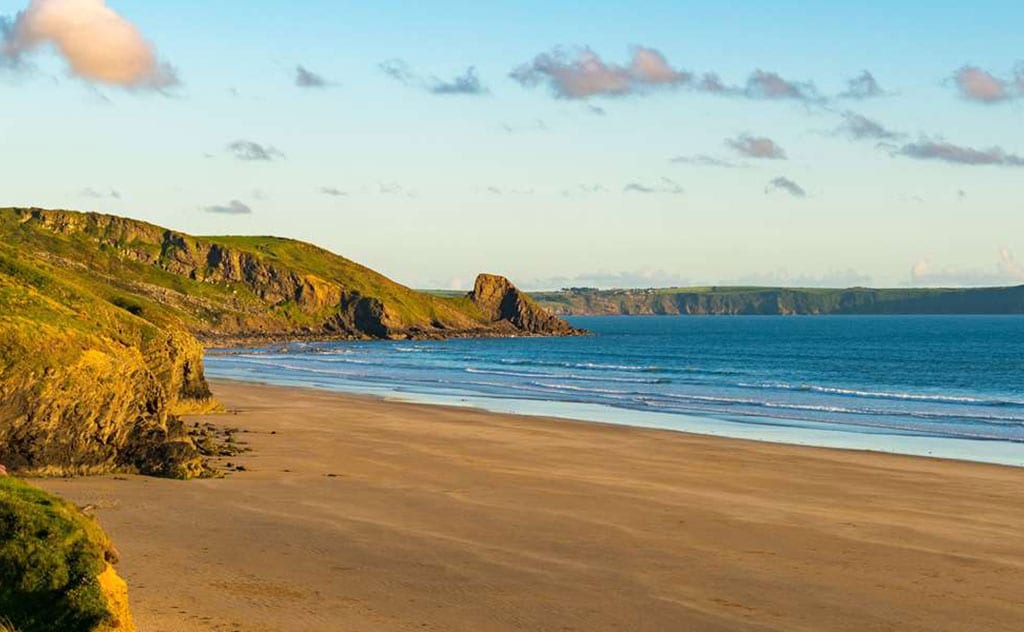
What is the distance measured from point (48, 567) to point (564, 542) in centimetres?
1107

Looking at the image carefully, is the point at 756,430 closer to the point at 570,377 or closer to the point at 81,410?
the point at 81,410

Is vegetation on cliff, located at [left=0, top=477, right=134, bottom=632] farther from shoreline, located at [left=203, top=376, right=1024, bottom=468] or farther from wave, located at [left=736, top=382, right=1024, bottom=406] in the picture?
wave, located at [left=736, top=382, right=1024, bottom=406]

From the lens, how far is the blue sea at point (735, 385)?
50.1m

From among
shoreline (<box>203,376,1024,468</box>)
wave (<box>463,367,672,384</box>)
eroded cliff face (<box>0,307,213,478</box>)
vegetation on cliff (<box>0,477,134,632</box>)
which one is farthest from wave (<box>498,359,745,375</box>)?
vegetation on cliff (<box>0,477,134,632</box>)

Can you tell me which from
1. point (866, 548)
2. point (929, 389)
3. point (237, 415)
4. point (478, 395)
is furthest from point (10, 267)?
point (929, 389)

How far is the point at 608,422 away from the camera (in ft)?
170

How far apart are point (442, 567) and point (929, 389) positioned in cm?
6816

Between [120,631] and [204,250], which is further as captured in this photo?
[204,250]

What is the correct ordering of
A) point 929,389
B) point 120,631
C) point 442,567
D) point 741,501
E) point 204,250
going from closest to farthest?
point 120,631 → point 442,567 → point 741,501 → point 929,389 → point 204,250

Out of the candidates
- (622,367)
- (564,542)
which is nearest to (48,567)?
(564,542)

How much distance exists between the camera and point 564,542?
70.3 ft

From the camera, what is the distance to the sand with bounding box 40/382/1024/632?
16.2 metres

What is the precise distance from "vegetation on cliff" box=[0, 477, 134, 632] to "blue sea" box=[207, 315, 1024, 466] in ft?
112

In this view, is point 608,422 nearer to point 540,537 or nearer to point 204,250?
point 540,537
